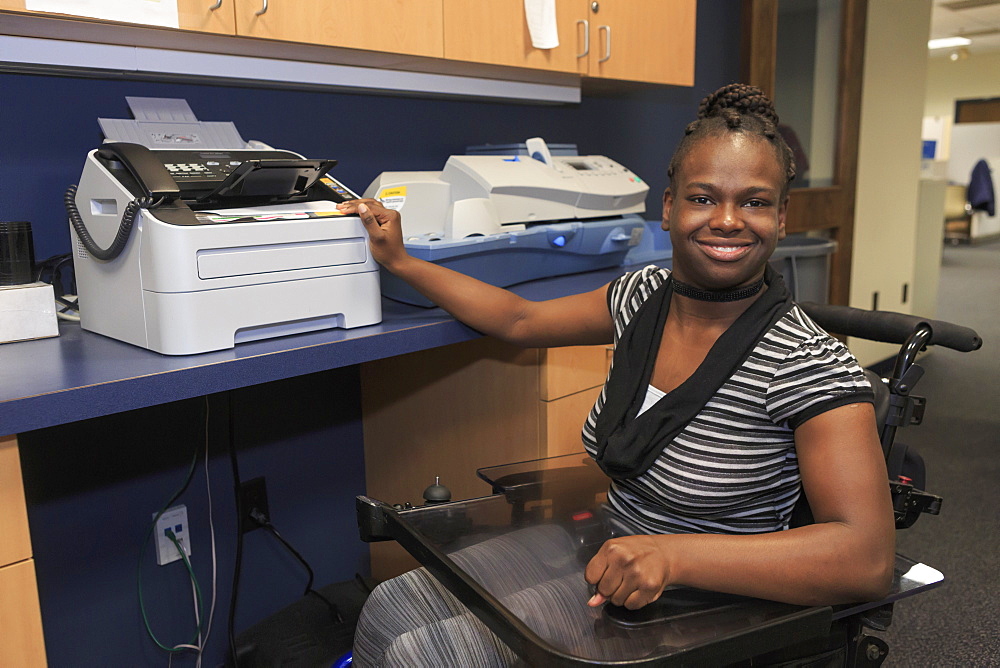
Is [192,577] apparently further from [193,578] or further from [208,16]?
[208,16]

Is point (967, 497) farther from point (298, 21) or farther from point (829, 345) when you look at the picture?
point (298, 21)

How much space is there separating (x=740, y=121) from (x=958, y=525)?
2132 millimetres

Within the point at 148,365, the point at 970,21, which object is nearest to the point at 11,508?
the point at 148,365

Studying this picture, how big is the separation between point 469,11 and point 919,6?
11.0 ft

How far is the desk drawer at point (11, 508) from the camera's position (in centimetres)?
98

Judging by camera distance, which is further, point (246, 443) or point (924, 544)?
point (924, 544)

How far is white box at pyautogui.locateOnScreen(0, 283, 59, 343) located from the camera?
1293 mm

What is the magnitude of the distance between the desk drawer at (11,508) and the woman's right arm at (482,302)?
65cm

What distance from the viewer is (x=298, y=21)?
147 centimetres

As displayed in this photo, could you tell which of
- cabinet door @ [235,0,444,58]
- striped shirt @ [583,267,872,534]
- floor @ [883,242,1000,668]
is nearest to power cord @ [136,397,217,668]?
cabinet door @ [235,0,444,58]

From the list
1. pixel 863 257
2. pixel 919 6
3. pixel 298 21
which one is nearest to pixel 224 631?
pixel 298 21

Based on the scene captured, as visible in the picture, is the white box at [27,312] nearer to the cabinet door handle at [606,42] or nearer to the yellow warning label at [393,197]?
the yellow warning label at [393,197]

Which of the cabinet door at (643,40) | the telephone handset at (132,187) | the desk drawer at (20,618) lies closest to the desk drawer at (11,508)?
the desk drawer at (20,618)

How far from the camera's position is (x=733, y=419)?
1.01 meters
